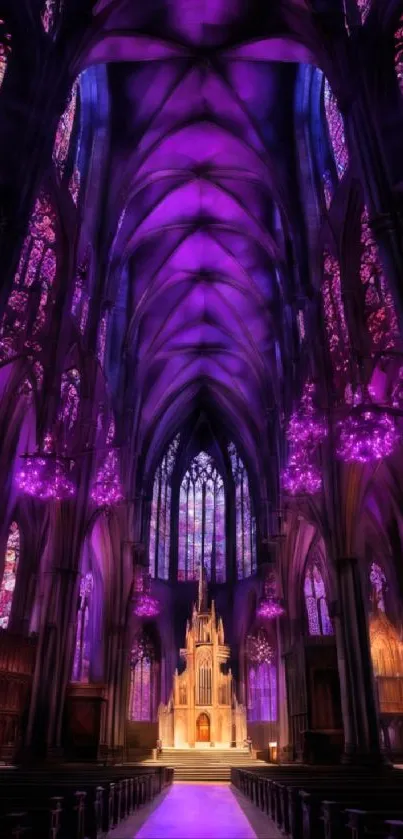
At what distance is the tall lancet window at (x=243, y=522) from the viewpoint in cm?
3928

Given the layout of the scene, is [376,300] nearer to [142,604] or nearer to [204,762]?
[142,604]

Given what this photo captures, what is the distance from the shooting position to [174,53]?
69.4 feet

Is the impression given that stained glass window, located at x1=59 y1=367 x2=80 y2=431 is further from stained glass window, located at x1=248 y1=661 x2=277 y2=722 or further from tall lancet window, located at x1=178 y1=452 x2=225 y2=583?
tall lancet window, located at x1=178 y1=452 x2=225 y2=583

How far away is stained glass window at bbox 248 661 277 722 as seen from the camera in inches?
1321

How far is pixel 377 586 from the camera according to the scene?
28.8m

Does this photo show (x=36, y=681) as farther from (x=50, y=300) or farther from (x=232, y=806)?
(x=50, y=300)

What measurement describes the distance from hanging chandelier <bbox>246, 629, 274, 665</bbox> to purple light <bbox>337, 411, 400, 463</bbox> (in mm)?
25244

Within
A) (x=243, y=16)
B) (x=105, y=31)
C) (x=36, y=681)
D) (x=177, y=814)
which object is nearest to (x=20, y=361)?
(x=36, y=681)

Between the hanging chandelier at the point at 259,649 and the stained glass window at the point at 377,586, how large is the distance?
8.59m

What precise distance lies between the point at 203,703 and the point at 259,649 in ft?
16.3

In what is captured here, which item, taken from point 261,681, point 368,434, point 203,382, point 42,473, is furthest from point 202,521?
point 368,434

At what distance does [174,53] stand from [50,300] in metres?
10.5

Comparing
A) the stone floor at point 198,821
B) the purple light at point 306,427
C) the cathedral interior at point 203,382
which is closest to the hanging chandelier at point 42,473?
the cathedral interior at point 203,382

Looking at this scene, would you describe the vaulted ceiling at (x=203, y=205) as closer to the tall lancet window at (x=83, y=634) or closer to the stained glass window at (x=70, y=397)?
the stained glass window at (x=70, y=397)
